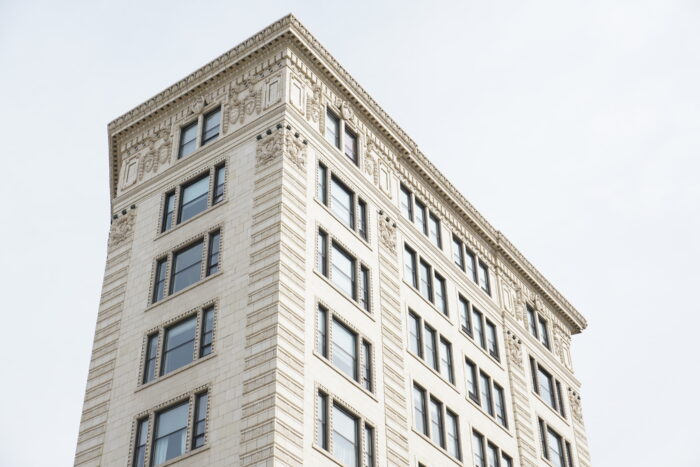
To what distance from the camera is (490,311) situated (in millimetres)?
62062

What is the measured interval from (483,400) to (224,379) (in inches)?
757

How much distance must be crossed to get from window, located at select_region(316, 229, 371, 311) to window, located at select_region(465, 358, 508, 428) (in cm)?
949

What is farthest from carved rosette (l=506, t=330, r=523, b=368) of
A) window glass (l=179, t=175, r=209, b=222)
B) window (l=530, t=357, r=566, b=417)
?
window glass (l=179, t=175, r=209, b=222)

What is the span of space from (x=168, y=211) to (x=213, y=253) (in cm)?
525

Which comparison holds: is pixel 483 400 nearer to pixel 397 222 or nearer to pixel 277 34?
pixel 397 222

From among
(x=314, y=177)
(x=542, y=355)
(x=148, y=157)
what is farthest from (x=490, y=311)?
(x=148, y=157)

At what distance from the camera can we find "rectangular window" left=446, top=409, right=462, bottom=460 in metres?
51.7

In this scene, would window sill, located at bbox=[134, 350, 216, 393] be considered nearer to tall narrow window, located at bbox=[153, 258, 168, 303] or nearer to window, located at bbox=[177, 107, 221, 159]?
tall narrow window, located at bbox=[153, 258, 168, 303]

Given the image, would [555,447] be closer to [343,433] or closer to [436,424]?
[436,424]

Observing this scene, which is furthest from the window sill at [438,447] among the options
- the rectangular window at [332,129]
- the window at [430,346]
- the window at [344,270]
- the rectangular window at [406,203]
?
the rectangular window at [332,129]

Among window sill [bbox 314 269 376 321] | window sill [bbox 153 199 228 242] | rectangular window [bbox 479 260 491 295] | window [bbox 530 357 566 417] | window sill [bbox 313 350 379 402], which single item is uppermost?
rectangular window [bbox 479 260 491 295]

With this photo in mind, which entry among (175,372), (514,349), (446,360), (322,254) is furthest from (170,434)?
(514,349)

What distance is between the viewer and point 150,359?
46250 millimetres

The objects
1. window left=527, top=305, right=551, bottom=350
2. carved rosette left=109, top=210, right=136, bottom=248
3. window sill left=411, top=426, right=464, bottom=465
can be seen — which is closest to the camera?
window sill left=411, top=426, right=464, bottom=465
